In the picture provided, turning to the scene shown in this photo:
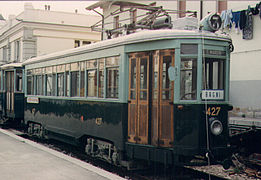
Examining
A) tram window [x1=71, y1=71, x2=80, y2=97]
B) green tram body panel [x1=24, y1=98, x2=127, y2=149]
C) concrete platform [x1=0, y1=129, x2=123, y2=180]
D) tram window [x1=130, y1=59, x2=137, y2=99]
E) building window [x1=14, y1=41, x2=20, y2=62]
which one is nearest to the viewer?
concrete platform [x1=0, y1=129, x2=123, y2=180]

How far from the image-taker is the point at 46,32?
32.6 m

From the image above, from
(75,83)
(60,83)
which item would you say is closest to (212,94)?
(75,83)

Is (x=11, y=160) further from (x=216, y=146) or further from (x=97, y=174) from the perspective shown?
(x=216, y=146)

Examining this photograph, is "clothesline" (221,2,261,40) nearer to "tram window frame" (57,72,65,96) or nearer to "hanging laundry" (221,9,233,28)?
"hanging laundry" (221,9,233,28)

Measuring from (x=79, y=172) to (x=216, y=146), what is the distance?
2737 mm

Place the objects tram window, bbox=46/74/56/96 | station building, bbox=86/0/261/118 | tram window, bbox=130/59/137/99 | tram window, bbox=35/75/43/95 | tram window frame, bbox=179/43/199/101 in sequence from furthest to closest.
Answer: station building, bbox=86/0/261/118 < tram window, bbox=35/75/43/95 < tram window, bbox=46/74/56/96 < tram window, bbox=130/59/137/99 < tram window frame, bbox=179/43/199/101

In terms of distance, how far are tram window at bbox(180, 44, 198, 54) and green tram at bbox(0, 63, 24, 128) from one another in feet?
34.9

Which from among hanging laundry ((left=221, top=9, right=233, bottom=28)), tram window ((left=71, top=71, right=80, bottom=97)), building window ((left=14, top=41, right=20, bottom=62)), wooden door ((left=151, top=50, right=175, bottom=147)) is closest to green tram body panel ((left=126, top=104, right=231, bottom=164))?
wooden door ((left=151, top=50, right=175, bottom=147))

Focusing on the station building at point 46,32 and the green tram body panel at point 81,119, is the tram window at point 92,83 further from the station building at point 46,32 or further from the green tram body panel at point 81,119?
the station building at point 46,32

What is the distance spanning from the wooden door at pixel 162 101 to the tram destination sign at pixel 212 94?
65cm

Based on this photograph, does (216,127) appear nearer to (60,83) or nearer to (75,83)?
(75,83)

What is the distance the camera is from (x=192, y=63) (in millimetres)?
7254

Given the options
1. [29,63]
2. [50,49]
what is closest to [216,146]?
[29,63]

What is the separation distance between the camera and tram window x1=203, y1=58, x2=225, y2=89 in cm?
738
